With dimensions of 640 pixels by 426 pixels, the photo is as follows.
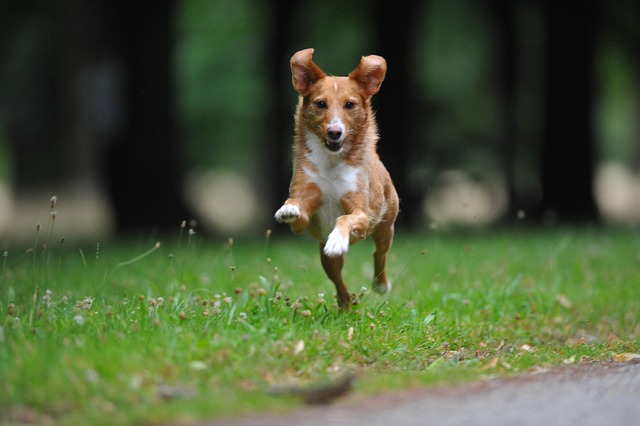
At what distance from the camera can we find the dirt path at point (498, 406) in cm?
478

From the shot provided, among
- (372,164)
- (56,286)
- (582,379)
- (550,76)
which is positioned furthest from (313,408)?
(550,76)

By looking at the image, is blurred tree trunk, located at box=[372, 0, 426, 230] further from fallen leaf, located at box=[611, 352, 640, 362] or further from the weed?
fallen leaf, located at box=[611, 352, 640, 362]

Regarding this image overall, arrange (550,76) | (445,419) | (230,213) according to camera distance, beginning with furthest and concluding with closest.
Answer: (230,213)
(550,76)
(445,419)

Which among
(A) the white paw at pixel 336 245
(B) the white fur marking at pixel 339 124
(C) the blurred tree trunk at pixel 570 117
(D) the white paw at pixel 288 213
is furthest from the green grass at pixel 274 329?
(C) the blurred tree trunk at pixel 570 117

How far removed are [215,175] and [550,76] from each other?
27852 mm

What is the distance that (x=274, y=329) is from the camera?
621 centimetres

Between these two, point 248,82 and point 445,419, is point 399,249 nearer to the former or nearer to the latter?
point 445,419

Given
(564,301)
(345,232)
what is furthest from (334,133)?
(564,301)

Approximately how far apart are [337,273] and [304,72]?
1520mm

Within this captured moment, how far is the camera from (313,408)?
5.02 meters

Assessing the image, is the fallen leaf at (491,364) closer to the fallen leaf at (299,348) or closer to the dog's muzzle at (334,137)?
the fallen leaf at (299,348)

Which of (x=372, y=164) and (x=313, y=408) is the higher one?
(x=372, y=164)

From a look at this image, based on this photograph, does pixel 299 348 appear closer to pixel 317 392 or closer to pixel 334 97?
pixel 317 392

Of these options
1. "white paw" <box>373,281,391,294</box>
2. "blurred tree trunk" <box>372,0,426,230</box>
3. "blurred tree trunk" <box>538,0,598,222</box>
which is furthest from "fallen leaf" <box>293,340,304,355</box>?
"blurred tree trunk" <box>538,0,598,222</box>
